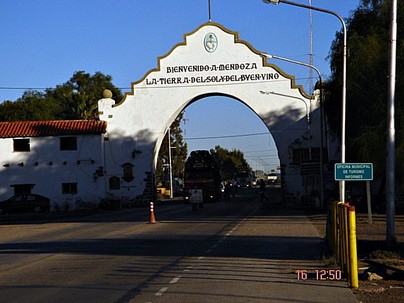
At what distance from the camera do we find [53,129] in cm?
6212

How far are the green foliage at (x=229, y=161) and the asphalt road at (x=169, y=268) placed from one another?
132 m

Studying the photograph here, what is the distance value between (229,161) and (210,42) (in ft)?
358

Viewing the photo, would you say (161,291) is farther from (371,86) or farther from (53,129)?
(53,129)

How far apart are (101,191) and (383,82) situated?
107ft

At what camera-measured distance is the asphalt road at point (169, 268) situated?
40.2ft

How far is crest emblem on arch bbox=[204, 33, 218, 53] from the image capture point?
6044 centimetres

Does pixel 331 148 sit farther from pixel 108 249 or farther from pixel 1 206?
pixel 108 249

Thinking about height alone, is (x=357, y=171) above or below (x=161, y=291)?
above

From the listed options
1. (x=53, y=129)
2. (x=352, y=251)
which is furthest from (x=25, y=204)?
(x=352, y=251)

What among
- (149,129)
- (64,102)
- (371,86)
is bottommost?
(149,129)

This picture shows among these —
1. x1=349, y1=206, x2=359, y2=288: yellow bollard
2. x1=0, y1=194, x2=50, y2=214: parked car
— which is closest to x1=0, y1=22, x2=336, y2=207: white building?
x1=0, y1=194, x2=50, y2=214: parked car

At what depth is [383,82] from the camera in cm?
3381

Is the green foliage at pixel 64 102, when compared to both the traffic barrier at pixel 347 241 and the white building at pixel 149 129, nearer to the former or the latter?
the white building at pixel 149 129

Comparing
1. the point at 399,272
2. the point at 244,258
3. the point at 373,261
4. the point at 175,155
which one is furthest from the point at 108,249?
the point at 175,155
